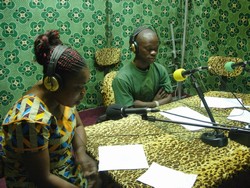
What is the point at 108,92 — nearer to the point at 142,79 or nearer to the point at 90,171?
the point at 142,79

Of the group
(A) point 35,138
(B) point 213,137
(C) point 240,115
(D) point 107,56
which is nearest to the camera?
(A) point 35,138

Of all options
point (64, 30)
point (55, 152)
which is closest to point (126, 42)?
point (64, 30)

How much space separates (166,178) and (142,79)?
55.3 inches

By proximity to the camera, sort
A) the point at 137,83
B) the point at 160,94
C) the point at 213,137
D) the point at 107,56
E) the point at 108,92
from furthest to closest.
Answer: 1. the point at 107,56
2. the point at 108,92
3. the point at 160,94
4. the point at 137,83
5. the point at 213,137

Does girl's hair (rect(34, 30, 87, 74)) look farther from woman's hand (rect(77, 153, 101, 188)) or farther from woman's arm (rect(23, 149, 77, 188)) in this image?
woman's hand (rect(77, 153, 101, 188))

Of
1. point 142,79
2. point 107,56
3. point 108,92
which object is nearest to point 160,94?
point 142,79

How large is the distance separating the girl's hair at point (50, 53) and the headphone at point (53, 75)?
0.02 meters

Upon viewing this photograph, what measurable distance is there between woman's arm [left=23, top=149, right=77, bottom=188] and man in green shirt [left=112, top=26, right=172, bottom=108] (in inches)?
49.7

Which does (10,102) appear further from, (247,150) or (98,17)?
(247,150)

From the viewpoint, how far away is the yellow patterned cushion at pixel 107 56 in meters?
3.40

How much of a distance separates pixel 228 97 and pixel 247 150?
3.20 feet

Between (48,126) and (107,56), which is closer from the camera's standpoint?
(48,126)

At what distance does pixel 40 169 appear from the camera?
1.12 metres

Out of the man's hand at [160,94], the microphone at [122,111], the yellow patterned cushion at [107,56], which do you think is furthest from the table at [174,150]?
the yellow patterned cushion at [107,56]
